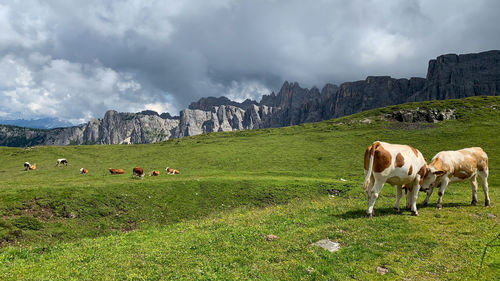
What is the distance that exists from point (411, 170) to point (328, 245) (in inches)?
315

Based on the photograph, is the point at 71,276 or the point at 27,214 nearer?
the point at 71,276

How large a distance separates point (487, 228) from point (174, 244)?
1514cm

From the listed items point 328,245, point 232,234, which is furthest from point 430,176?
point 232,234

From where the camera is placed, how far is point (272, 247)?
10.9 meters

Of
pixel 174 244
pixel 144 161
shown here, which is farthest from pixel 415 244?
pixel 144 161

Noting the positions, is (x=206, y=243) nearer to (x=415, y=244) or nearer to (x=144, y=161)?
(x=415, y=244)

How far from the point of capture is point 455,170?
689 inches

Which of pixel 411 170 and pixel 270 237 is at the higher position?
pixel 411 170

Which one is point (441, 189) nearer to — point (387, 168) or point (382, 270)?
point (387, 168)

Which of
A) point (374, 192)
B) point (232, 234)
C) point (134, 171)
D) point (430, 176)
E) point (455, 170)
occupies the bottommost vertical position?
point (232, 234)

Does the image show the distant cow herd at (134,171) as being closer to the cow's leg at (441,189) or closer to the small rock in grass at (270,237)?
the small rock in grass at (270,237)

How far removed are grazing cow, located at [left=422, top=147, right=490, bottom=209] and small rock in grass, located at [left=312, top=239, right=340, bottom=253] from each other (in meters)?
10.6

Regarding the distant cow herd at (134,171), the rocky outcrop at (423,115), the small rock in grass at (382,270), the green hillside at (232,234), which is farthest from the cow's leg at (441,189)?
the rocky outcrop at (423,115)

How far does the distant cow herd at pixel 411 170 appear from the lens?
47.4ft
